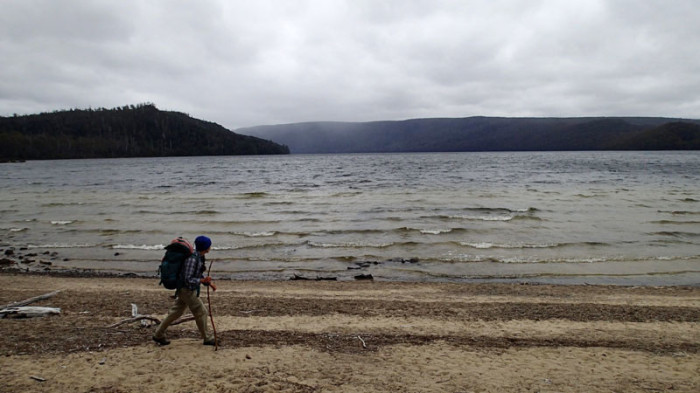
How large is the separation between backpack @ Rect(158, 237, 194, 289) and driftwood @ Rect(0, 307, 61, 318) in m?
4.40

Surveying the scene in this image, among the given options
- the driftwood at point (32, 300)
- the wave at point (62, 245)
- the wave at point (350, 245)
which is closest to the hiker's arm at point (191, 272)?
the driftwood at point (32, 300)

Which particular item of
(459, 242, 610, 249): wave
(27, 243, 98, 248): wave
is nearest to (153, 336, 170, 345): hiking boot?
(459, 242, 610, 249): wave

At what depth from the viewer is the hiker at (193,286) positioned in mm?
6059

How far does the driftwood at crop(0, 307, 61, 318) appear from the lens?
8.06 metres

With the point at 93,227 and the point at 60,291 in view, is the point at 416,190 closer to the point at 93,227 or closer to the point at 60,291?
the point at 93,227

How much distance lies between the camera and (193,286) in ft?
20.1

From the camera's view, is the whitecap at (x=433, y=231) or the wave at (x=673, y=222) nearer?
the whitecap at (x=433, y=231)

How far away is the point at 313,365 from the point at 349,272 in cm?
808

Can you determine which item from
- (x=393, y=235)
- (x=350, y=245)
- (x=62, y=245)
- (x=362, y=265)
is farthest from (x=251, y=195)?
(x=362, y=265)

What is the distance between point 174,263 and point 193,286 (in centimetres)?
48

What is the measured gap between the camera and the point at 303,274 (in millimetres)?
14078

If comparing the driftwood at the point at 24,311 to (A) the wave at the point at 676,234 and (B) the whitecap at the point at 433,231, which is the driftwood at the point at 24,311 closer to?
(B) the whitecap at the point at 433,231

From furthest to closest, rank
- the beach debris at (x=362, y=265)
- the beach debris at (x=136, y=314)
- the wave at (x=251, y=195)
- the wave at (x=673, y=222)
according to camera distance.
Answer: the wave at (x=251, y=195)
the wave at (x=673, y=222)
the beach debris at (x=362, y=265)
the beach debris at (x=136, y=314)

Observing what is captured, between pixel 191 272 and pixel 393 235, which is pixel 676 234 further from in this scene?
pixel 191 272
